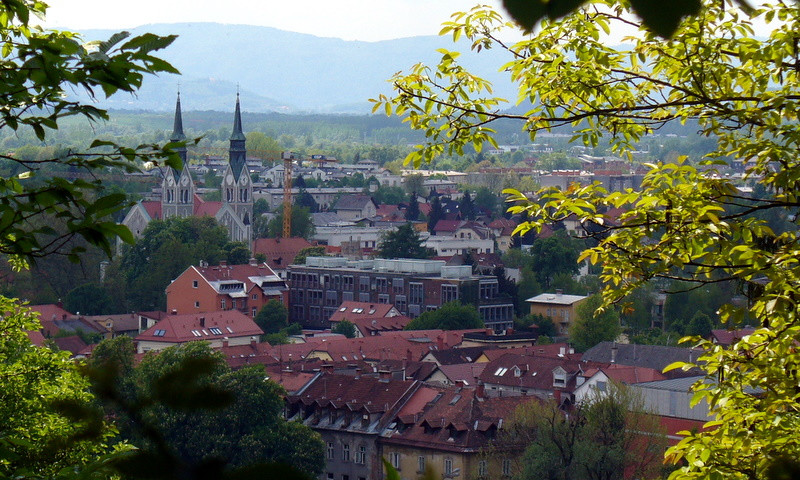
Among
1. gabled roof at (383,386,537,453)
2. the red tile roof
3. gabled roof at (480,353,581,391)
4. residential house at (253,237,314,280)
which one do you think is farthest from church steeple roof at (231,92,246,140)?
gabled roof at (383,386,537,453)

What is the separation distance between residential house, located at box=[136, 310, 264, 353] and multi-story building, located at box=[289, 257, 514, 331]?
7.06m

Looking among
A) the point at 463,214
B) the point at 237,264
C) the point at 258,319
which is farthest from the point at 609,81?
the point at 463,214

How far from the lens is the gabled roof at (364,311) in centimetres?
3691

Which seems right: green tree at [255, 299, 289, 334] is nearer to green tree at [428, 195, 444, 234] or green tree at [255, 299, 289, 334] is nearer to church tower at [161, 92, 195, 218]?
church tower at [161, 92, 195, 218]

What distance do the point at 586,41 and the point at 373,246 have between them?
54.8 metres

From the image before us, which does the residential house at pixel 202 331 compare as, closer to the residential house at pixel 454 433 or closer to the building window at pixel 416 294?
the building window at pixel 416 294

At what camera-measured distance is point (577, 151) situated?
5448 inches

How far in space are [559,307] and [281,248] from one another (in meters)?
17.0

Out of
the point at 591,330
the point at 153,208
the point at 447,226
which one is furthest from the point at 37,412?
the point at 447,226

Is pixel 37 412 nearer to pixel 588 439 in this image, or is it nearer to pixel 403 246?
pixel 588 439

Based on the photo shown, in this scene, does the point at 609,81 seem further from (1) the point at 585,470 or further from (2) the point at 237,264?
(2) the point at 237,264

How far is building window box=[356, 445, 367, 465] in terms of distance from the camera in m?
20.3

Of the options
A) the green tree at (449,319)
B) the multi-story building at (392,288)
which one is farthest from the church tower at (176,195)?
the green tree at (449,319)

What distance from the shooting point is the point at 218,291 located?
122 ft
